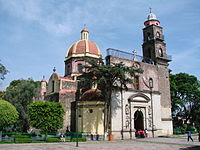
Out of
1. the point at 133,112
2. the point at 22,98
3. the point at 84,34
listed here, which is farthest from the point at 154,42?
the point at 22,98

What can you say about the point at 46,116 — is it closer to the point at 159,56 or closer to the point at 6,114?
the point at 6,114

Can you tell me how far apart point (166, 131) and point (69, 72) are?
19.0m

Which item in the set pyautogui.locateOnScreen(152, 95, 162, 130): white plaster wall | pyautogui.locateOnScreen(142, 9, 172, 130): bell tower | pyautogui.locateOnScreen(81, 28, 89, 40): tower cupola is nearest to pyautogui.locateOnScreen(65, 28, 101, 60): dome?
pyautogui.locateOnScreen(81, 28, 89, 40): tower cupola

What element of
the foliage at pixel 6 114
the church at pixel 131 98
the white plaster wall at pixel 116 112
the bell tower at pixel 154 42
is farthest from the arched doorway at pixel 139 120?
the foliage at pixel 6 114

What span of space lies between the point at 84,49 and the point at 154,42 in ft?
41.7

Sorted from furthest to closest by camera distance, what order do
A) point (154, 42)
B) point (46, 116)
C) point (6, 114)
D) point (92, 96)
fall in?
1. point (154, 42)
2. point (92, 96)
3. point (46, 116)
4. point (6, 114)

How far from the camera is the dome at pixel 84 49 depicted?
37.7 metres

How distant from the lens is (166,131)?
99.1 ft

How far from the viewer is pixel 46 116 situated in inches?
949

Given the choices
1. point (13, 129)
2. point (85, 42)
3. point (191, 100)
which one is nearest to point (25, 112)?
point (13, 129)

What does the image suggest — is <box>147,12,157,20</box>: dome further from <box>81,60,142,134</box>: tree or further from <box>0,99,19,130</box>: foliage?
<box>0,99,19,130</box>: foliage

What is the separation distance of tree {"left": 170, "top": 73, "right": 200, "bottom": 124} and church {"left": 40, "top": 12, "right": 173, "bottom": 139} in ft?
25.0

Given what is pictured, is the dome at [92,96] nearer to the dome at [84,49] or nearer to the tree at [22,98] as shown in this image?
the tree at [22,98]

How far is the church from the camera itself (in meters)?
24.7
